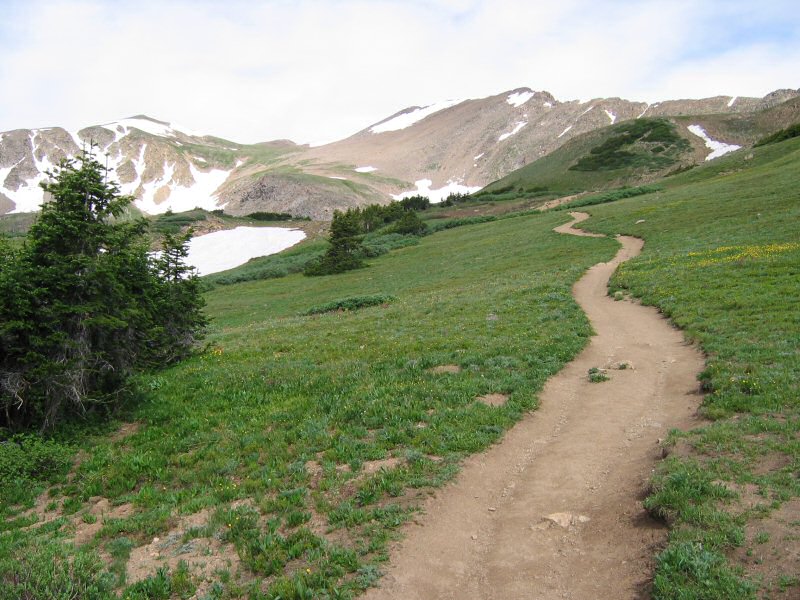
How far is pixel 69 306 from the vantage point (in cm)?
1277

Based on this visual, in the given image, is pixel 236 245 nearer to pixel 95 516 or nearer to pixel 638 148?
pixel 638 148

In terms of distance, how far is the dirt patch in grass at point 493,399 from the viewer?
12.9 m

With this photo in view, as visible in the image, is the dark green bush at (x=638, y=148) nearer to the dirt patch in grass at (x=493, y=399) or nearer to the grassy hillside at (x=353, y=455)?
the grassy hillside at (x=353, y=455)

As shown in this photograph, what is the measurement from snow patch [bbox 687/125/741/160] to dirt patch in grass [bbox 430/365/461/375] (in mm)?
127945

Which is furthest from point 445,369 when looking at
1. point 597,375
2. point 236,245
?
point 236,245

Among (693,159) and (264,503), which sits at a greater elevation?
(693,159)

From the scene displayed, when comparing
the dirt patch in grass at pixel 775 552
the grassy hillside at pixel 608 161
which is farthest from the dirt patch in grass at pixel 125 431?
the grassy hillside at pixel 608 161

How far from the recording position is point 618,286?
1043 inches

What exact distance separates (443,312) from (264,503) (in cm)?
1731

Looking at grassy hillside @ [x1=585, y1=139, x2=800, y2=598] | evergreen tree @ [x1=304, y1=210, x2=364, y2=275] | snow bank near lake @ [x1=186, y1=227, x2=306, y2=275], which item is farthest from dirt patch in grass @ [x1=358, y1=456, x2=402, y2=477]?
snow bank near lake @ [x1=186, y1=227, x2=306, y2=275]

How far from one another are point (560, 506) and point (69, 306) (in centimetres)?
1227

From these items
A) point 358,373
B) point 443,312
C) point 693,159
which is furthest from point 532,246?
point 693,159

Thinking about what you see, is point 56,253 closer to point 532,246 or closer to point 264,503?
point 264,503

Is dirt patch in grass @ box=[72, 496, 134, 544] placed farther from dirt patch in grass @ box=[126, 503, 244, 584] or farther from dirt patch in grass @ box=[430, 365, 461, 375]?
dirt patch in grass @ box=[430, 365, 461, 375]
